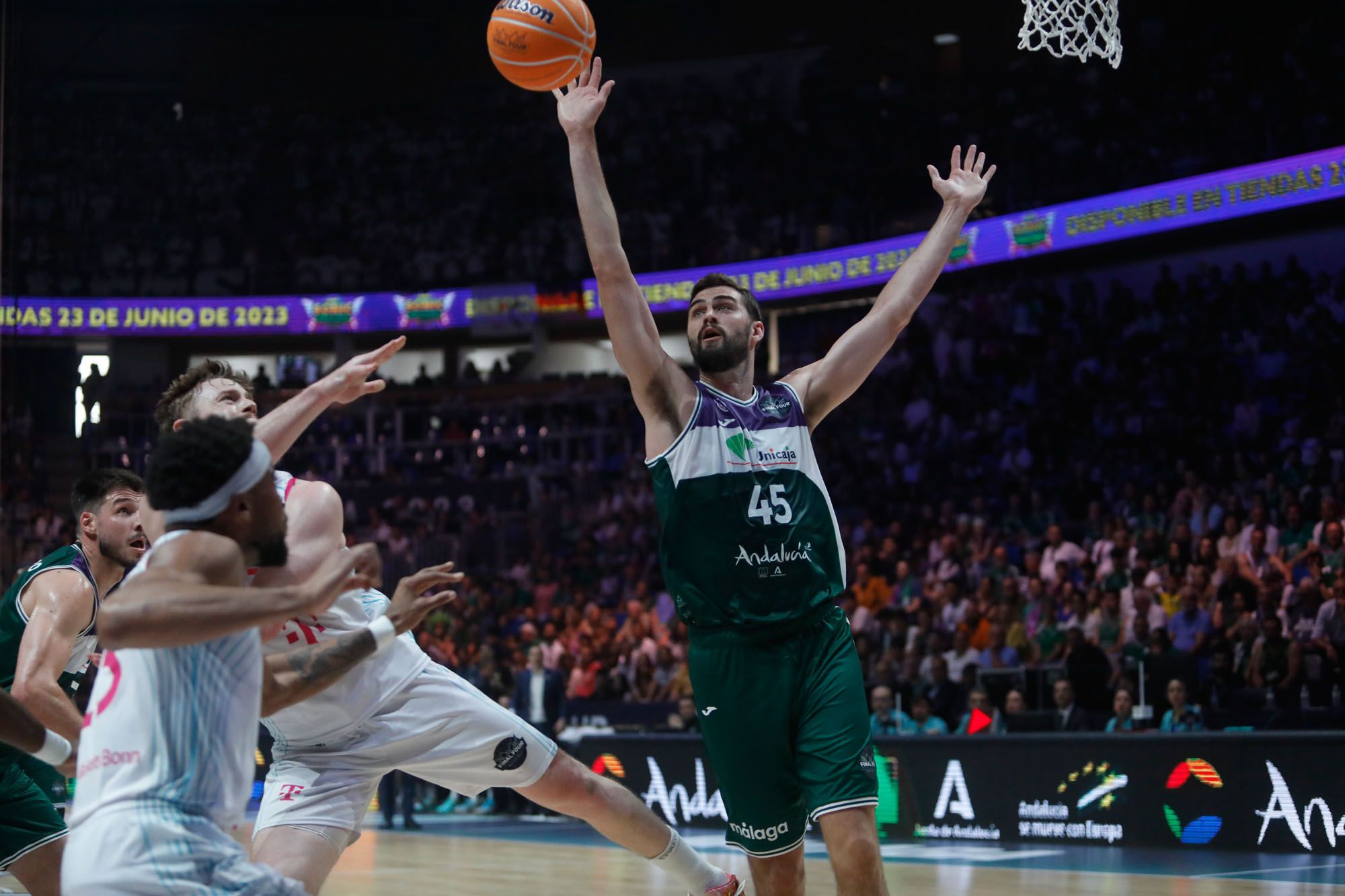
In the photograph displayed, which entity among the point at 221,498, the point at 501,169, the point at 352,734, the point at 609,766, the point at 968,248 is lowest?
the point at 609,766

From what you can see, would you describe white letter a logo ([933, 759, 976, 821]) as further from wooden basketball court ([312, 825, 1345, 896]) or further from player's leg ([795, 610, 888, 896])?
player's leg ([795, 610, 888, 896])

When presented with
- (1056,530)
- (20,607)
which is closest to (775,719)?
(20,607)

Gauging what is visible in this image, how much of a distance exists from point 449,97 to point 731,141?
7.30 metres

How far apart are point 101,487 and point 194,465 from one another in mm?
2815

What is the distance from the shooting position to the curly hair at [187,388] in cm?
508

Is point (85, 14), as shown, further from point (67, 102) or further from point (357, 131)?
point (357, 131)

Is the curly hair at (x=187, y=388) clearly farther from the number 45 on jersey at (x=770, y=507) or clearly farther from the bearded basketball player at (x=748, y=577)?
the number 45 on jersey at (x=770, y=507)

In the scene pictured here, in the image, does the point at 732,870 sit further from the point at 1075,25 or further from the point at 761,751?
the point at 1075,25

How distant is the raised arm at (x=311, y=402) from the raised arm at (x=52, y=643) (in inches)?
56.6

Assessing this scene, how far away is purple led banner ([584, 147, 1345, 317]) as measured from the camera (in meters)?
19.2

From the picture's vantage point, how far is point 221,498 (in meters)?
3.54

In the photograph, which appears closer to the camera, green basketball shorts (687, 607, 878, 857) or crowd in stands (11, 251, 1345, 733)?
green basketball shorts (687, 607, 878, 857)

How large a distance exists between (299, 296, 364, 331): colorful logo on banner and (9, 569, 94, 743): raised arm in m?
24.8

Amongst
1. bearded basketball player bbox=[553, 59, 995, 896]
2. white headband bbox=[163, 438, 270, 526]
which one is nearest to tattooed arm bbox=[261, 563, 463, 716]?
white headband bbox=[163, 438, 270, 526]
